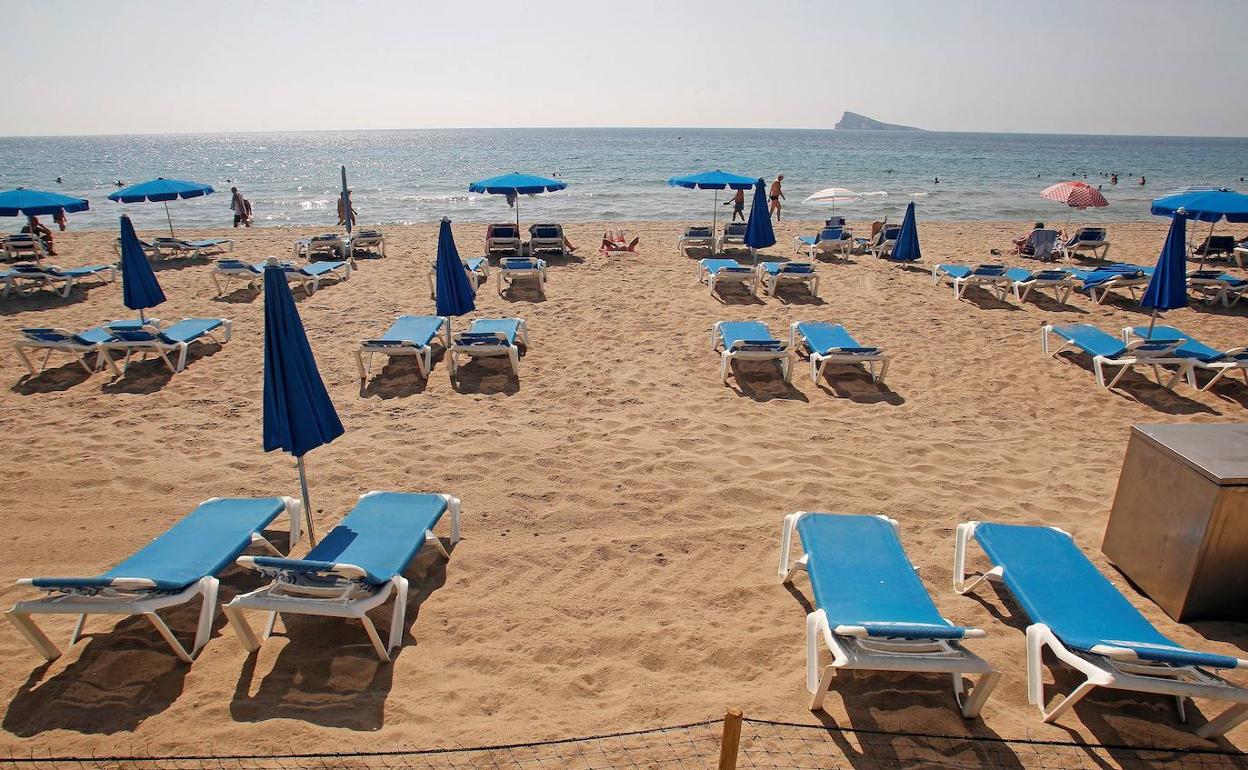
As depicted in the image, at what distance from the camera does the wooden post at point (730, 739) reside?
2.17m

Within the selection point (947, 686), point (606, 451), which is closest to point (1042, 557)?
point (947, 686)

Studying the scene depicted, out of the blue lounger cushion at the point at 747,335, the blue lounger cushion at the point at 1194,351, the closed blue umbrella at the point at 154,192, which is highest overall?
the closed blue umbrella at the point at 154,192

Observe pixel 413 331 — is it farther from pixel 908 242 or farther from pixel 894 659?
pixel 908 242

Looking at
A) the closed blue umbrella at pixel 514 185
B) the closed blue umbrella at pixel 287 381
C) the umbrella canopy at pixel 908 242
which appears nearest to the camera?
the closed blue umbrella at pixel 287 381

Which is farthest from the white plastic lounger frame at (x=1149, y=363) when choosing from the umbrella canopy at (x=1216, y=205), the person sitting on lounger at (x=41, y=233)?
the person sitting on lounger at (x=41, y=233)

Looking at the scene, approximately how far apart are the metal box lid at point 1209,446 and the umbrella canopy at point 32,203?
15542 mm

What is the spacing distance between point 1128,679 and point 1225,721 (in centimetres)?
55

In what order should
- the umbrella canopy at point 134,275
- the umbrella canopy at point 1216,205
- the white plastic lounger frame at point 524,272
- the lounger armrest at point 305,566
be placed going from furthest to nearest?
the white plastic lounger frame at point 524,272 → the umbrella canopy at point 1216,205 → the umbrella canopy at point 134,275 → the lounger armrest at point 305,566

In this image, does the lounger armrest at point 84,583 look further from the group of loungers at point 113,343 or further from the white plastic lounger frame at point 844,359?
the white plastic lounger frame at point 844,359

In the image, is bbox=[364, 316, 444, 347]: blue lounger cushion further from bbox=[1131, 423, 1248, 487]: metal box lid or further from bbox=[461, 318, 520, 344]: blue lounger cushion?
bbox=[1131, 423, 1248, 487]: metal box lid

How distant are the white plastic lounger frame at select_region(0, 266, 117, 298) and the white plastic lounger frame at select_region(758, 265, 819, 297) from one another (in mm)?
12161

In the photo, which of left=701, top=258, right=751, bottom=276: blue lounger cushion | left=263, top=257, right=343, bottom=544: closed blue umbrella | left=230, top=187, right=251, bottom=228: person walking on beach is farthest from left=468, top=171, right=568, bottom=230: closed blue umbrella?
left=230, top=187, right=251, bottom=228: person walking on beach

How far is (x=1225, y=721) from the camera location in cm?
306

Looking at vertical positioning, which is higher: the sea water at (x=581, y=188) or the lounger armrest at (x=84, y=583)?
the sea water at (x=581, y=188)
